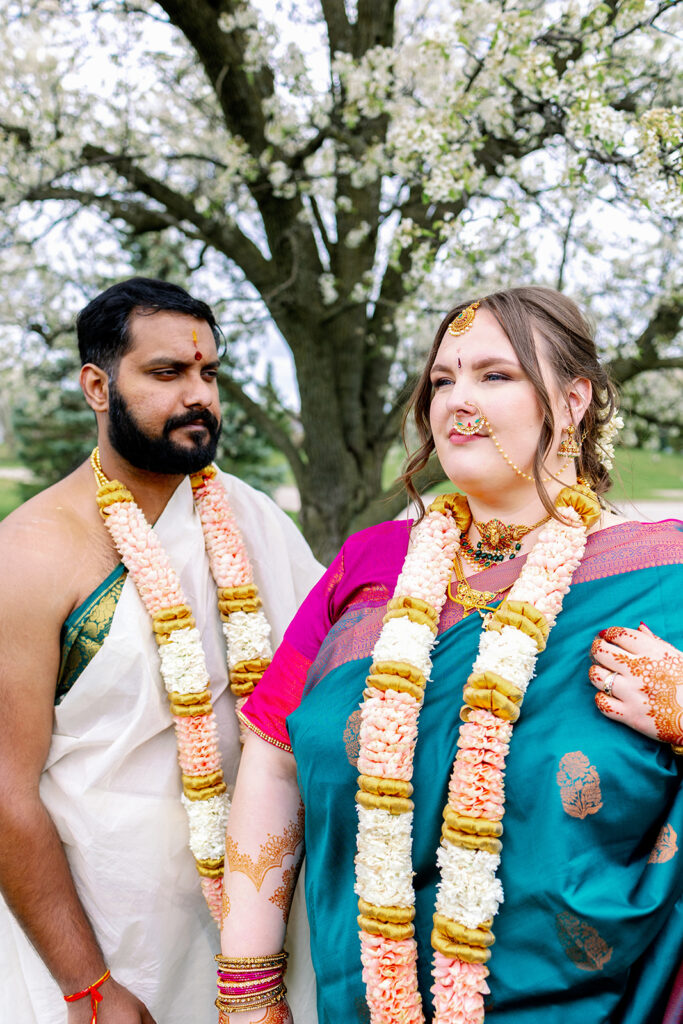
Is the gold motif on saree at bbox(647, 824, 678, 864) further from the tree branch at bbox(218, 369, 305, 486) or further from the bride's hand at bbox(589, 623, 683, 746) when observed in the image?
the tree branch at bbox(218, 369, 305, 486)

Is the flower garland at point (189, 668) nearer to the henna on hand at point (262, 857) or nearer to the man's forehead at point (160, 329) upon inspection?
the henna on hand at point (262, 857)

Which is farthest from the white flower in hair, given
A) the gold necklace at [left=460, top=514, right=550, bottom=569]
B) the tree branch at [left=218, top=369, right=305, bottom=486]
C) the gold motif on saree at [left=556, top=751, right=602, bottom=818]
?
the tree branch at [left=218, top=369, right=305, bottom=486]

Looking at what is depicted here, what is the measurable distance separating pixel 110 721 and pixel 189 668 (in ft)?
0.83

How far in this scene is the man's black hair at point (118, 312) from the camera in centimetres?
232

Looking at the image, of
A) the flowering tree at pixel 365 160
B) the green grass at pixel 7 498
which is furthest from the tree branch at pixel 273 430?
the green grass at pixel 7 498

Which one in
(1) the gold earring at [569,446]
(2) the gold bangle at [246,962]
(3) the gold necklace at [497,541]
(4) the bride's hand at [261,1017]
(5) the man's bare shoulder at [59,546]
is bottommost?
(4) the bride's hand at [261,1017]

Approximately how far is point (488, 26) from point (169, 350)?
8.28 feet

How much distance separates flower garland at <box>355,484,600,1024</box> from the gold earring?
108mm

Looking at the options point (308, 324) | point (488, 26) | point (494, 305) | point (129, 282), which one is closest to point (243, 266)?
point (308, 324)

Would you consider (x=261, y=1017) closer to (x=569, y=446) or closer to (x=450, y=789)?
(x=450, y=789)

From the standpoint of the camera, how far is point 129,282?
2.39 m

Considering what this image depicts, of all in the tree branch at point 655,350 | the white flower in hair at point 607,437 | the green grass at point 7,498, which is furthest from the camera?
the green grass at point 7,498

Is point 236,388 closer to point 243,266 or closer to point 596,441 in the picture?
point 243,266

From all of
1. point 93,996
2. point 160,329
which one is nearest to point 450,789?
point 93,996
